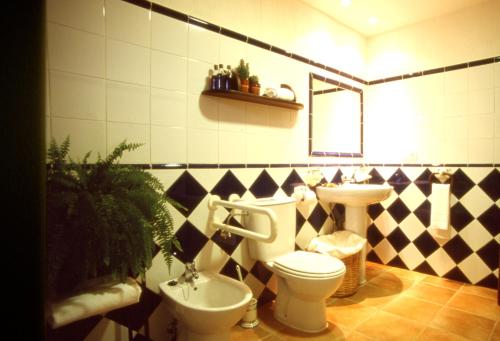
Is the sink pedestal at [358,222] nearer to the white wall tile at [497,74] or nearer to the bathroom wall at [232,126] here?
the bathroom wall at [232,126]

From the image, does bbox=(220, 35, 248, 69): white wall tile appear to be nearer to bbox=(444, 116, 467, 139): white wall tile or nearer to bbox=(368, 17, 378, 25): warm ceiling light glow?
bbox=(368, 17, 378, 25): warm ceiling light glow

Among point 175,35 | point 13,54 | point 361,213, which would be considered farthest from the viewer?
point 361,213

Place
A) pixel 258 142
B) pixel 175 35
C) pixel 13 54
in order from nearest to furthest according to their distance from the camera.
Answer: pixel 13 54 → pixel 175 35 → pixel 258 142

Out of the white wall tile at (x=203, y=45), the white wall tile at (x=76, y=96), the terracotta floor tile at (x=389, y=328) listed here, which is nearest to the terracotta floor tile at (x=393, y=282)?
the terracotta floor tile at (x=389, y=328)

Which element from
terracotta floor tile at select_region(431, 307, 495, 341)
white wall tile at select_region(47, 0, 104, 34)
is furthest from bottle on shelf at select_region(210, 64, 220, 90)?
terracotta floor tile at select_region(431, 307, 495, 341)

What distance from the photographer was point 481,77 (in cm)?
248

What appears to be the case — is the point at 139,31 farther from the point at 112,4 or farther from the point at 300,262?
the point at 300,262

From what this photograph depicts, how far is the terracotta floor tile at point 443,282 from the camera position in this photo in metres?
Result: 2.51

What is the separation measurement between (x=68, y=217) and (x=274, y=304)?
1.64 m

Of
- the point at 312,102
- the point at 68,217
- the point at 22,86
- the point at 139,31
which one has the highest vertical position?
the point at 139,31

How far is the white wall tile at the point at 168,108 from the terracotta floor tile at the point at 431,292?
84.3 inches

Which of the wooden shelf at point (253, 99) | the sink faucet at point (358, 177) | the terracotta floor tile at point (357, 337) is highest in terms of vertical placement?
the wooden shelf at point (253, 99)

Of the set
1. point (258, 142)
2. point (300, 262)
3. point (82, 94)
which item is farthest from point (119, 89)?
point (300, 262)

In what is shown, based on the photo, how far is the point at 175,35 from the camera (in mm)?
1713
